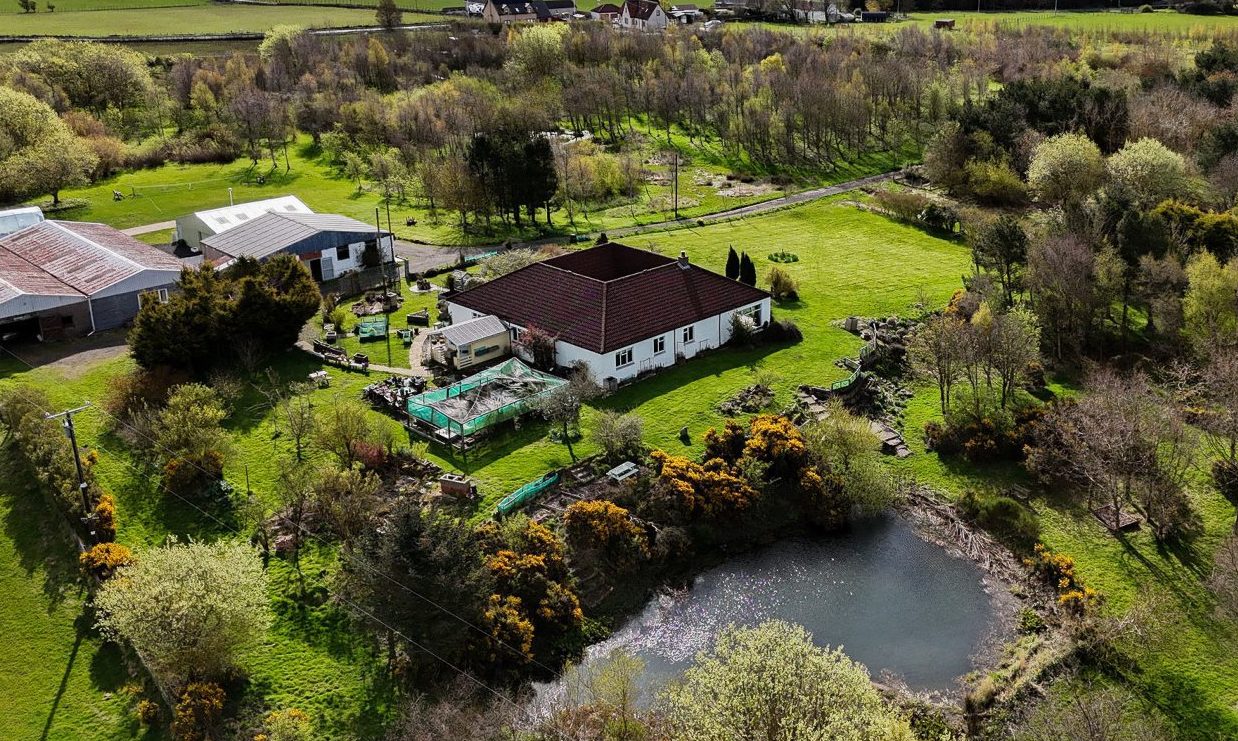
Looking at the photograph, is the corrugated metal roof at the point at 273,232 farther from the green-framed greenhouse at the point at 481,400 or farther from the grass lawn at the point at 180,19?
the grass lawn at the point at 180,19

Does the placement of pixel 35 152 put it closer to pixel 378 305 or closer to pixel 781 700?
pixel 378 305

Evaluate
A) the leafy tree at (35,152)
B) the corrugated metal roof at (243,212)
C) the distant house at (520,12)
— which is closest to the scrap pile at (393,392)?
the corrugated metal roof at (243,212)

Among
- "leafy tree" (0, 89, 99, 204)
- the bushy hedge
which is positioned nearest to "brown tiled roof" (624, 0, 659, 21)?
"leafy tree" (0, 89, 99, 204)

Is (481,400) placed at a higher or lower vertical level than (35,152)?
lower

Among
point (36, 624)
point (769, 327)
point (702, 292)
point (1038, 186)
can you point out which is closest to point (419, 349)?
point (702, 292)

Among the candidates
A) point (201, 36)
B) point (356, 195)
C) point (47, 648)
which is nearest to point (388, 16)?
point (201, 36)
